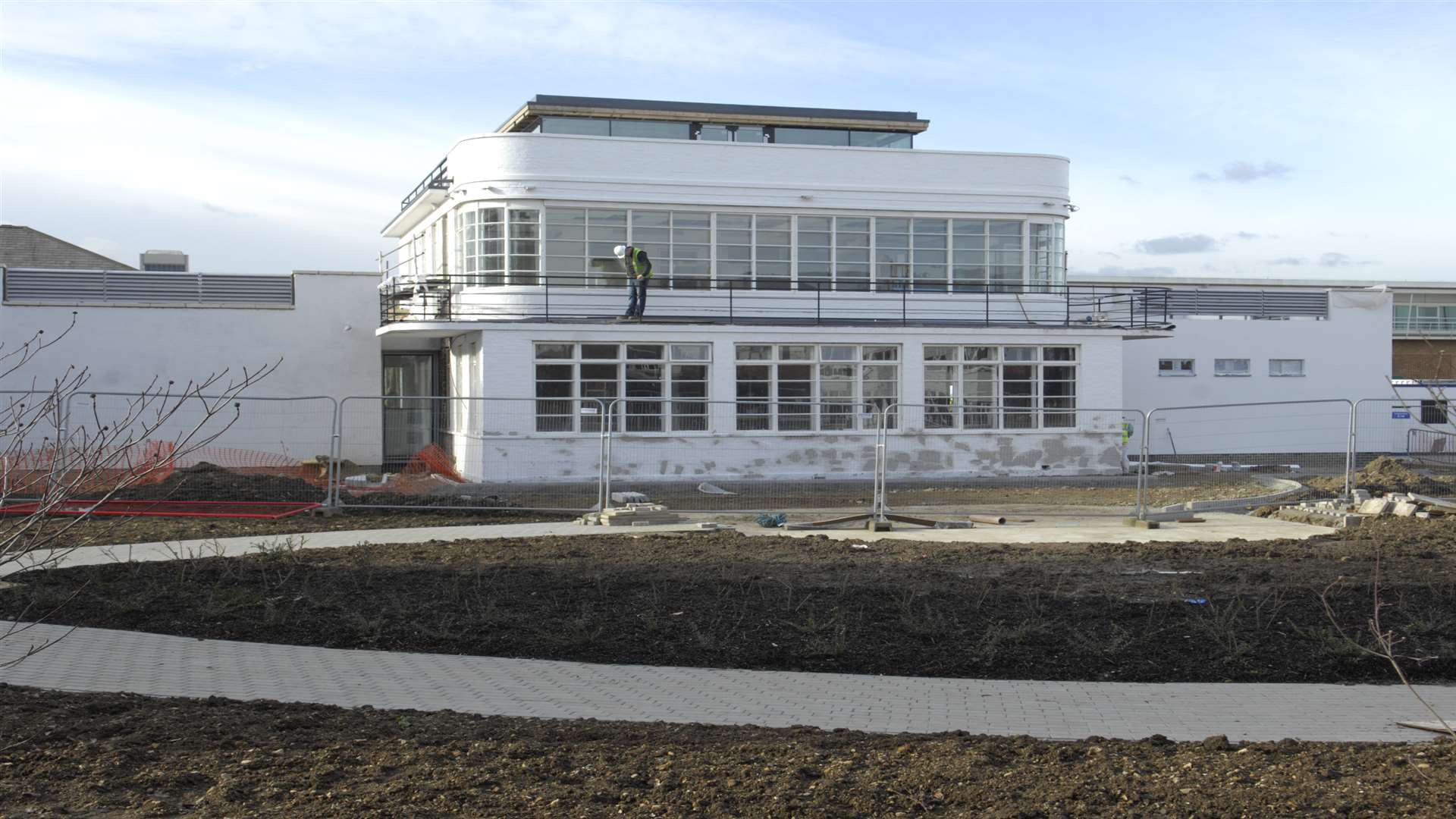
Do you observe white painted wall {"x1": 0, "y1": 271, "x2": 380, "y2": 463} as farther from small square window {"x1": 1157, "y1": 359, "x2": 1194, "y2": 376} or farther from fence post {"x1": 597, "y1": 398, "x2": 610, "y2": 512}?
small square window {"x1": 1157, "y1": 359, "x2": 1194, "y2": 376}

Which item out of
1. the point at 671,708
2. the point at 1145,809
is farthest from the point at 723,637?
the point at 1145,809

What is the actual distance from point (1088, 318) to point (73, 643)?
24952 millimetres

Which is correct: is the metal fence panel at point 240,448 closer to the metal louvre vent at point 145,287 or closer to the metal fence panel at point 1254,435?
the metal louvre vent at point 145,287

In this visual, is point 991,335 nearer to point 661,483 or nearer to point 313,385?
point 661,483

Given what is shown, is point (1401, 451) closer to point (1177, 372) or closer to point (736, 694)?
point (1177, 372)

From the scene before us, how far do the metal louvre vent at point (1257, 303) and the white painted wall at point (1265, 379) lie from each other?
67cm

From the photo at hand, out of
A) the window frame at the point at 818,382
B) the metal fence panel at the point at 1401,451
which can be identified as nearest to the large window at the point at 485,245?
the window frame at the point at 818,382

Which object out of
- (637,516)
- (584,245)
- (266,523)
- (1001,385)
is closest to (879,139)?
(1001,385)

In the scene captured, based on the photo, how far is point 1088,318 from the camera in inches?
1190

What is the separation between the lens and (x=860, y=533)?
17.3 meters

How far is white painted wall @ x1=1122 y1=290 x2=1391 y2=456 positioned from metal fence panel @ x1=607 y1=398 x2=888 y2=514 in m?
10.7

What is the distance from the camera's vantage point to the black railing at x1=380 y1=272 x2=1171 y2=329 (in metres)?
26.6

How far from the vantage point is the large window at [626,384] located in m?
25.4

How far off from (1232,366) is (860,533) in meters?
21.7
